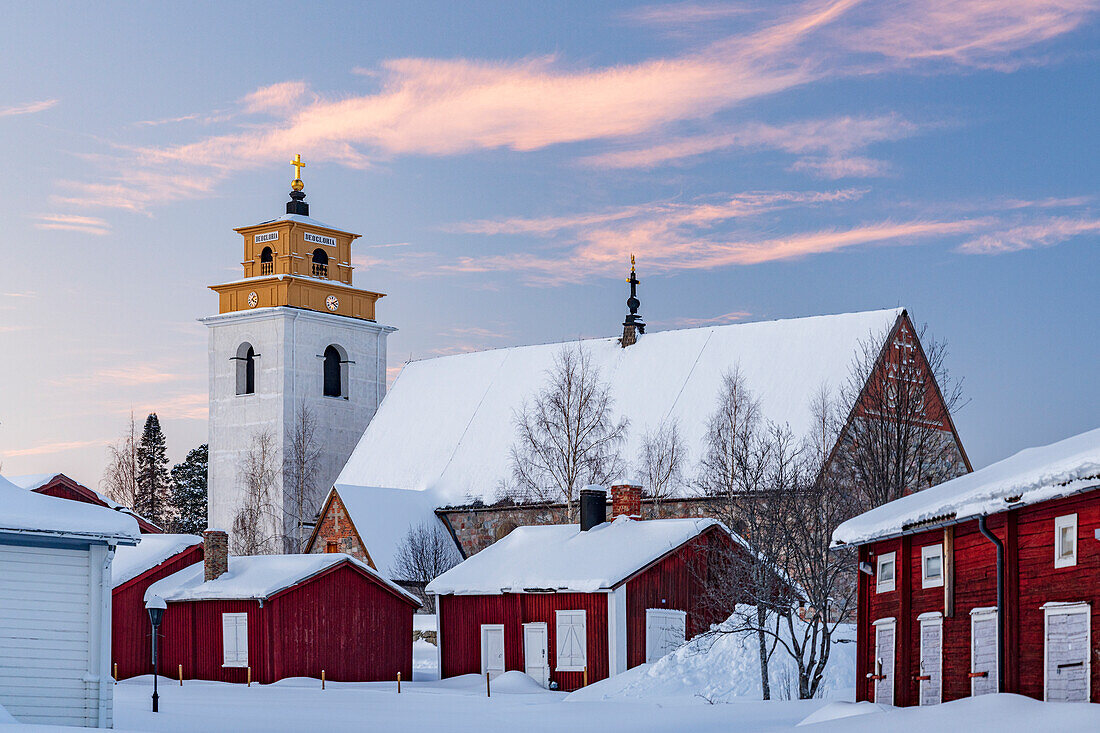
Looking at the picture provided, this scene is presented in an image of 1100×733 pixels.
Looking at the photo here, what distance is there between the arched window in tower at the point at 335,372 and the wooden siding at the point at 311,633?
3306 centimetres

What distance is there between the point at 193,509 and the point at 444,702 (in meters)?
77.0

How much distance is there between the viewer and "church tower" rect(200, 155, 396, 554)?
72938 mm

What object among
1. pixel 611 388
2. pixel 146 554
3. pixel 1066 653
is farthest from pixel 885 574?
pixel 611 388

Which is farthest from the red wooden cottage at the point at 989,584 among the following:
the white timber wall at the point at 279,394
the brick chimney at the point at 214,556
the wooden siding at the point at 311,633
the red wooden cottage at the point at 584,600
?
the white timber wall at the point at 279,394

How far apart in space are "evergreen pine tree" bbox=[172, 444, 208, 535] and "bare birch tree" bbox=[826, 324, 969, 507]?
64028 millimetres

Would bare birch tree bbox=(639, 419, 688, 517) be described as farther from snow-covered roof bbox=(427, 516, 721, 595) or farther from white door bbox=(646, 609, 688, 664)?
white door bbox=(646, 609, 688, 664)

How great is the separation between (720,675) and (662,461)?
22586 mm

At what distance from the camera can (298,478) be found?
237ft

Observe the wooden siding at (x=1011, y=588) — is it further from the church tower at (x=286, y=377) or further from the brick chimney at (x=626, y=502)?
the church tower at (x=286, y=377)

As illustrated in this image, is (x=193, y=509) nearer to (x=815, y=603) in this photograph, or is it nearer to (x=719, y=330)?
(x=719, y=330)

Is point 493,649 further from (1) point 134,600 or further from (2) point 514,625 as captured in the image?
(1) point 134,600

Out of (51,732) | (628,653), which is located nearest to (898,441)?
(628,653)

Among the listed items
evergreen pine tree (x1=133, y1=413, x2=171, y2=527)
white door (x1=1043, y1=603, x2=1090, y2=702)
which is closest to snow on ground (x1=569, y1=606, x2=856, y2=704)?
white door (x1=1043, y1=603, x2=1090, y2=702)

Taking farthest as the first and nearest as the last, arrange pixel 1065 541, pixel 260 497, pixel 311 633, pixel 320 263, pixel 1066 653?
pixel 320 263, pixel 260 497, pixel 311 633, pixel 1065 541, pixel 1066 653
